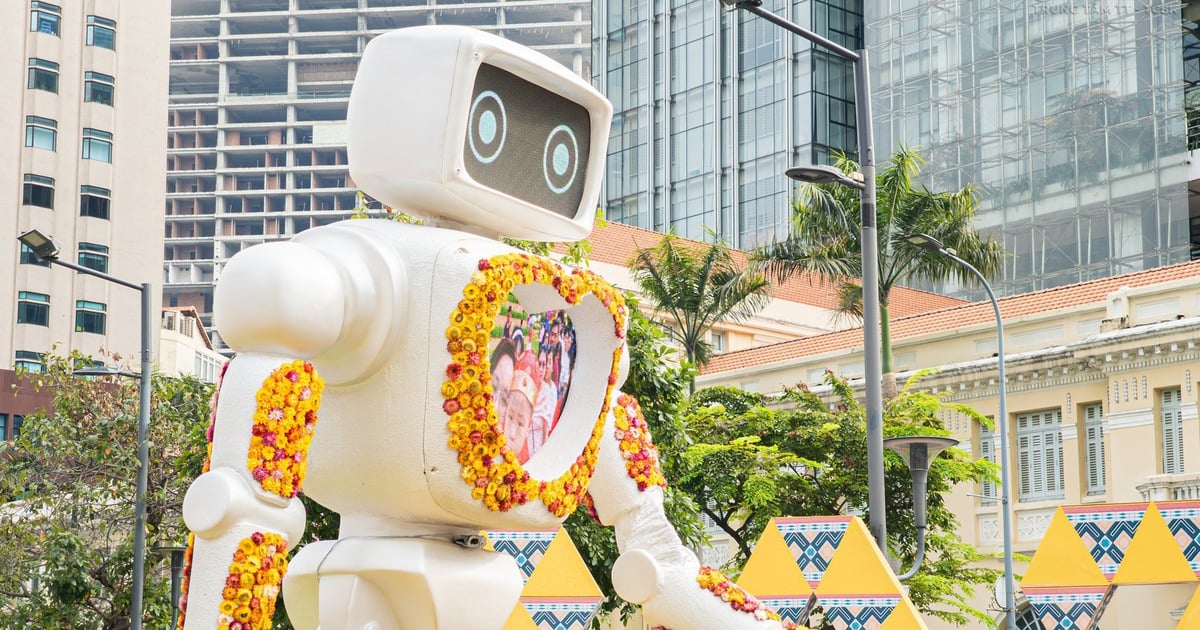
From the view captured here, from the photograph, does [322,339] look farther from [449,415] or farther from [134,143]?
[134,143]

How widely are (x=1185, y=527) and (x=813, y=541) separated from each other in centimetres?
212

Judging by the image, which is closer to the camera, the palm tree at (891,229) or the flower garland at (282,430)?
the flower garland at (282,430)

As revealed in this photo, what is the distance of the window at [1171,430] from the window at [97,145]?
40975 millimetres

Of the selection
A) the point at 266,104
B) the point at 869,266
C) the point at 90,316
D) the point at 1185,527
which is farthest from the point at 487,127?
the point at 266,104

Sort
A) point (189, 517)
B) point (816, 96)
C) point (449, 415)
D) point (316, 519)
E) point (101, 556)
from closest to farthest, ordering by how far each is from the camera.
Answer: point (189, 517) → point (449, 415) → point (316, 519) → point (101, 556) → point (816, 96)

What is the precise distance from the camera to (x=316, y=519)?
1695cm

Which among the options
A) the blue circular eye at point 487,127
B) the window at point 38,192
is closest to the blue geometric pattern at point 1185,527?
the blue circular eye at point 487,127

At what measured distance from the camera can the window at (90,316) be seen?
57750 millimetres

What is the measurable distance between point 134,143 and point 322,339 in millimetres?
57024

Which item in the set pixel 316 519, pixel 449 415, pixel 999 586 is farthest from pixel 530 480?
pixel 999 586

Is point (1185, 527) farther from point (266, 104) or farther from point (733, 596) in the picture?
point (266, 104)

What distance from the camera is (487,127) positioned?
24.2 ft

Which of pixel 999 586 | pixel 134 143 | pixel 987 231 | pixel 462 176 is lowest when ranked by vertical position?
pixel 999 586

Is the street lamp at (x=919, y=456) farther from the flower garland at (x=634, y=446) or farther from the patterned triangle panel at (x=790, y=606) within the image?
the flower garland at (x=634, y=446)
